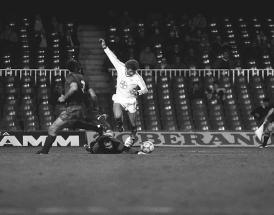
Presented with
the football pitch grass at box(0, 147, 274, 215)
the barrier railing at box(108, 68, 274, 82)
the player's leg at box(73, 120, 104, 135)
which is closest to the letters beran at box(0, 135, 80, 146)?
the barrier railing at box(108, 68, 274, 82)

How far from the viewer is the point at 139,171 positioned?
1034 centimetres

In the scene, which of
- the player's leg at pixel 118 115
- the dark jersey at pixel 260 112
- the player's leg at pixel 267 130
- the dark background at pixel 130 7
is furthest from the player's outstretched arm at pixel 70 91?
the dark background at pixel 130 7

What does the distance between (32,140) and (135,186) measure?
514 inches

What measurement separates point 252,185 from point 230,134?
43.0ft

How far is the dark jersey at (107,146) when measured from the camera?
14572 millimetres

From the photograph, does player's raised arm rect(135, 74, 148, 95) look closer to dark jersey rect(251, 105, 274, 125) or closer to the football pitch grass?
the football pitch grass

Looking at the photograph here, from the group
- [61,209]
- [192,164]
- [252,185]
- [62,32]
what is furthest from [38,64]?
[61,209]

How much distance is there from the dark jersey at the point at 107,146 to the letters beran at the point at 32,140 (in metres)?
6.57

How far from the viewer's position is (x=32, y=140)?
69.6 ft

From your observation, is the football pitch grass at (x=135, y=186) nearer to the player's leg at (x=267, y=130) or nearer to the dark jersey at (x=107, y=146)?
the dark jersey at (x=107, y=146)

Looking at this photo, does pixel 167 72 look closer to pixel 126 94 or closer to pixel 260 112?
pixel 260 112

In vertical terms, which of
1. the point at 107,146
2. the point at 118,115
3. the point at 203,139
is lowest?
the point at 203,139

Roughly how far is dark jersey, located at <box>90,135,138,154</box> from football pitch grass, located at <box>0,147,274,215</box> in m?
1.98

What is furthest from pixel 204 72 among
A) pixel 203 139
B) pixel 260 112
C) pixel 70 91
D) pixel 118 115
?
pixel 70 91
